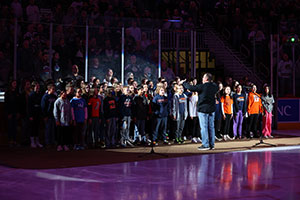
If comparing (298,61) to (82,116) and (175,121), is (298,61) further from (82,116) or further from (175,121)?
(82,116)

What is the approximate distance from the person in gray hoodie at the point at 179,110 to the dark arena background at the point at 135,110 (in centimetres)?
3

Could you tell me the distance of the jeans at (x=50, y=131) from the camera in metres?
13.3

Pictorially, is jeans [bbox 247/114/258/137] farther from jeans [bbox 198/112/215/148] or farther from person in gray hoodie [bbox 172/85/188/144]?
jeans [bbox 198/112/215/148]

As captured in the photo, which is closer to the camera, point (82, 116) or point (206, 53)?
point (82, 116)

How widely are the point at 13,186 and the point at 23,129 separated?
19.8 ft

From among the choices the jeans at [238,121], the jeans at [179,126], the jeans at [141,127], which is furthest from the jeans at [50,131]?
the jeans at [238,121]

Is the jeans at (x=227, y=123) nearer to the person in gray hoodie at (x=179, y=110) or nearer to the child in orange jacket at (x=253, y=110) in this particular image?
the child in orange jacket at (x=253, y=110)

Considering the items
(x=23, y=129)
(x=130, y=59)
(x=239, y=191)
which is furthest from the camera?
(x=130, y=59)

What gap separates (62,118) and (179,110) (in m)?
3.64

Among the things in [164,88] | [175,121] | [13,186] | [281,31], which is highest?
[281,31]

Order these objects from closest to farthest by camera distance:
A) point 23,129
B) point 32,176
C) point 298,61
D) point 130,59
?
point 32,176 < point 23,129 < point 130,59 < point 298,61

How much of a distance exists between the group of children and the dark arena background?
1.3 inches

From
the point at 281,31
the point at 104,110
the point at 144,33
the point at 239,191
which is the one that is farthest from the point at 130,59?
Answer: the point at 239,191

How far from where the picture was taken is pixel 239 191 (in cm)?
→ 743
